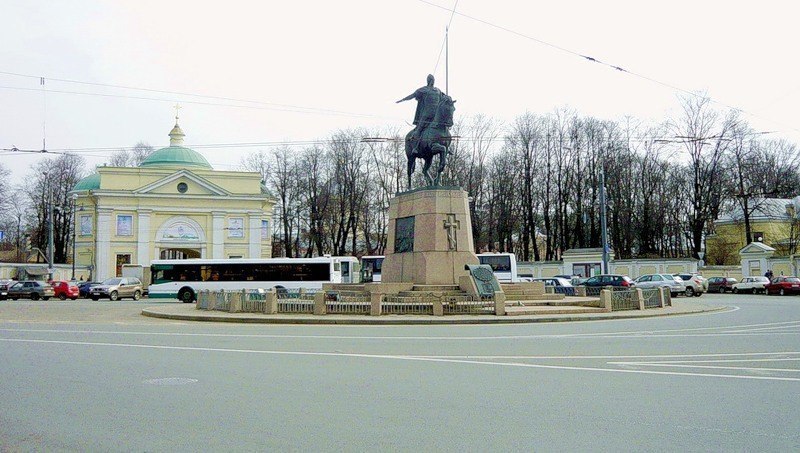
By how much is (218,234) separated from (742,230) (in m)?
56.0

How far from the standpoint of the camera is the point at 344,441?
20.3 ft

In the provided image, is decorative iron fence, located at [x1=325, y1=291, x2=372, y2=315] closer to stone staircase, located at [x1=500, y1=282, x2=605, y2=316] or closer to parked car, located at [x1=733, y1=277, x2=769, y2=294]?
stone staircase, located at [x1=500, y1=282, x2=605, y2=316]

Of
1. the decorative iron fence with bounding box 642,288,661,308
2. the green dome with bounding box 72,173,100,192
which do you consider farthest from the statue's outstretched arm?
the green dome with bounding box 72,173,100,192

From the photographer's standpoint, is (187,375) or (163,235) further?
(163,235)

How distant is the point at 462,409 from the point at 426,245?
744 inches

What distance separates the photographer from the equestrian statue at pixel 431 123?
91.0 feet

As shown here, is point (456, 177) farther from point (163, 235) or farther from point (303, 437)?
point (303, 437)

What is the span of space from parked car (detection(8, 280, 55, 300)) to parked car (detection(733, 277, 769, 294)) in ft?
169

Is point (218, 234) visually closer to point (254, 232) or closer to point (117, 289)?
point (254, 232)

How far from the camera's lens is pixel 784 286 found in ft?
159

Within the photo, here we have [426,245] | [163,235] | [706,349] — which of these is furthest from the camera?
[163,235]

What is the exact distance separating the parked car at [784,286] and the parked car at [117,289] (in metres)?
45.9

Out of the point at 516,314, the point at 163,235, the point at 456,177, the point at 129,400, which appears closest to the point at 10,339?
the point at 129,400

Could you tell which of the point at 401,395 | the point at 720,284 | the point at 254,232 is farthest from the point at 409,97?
the point at 254,232
